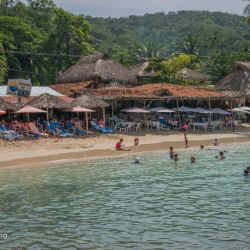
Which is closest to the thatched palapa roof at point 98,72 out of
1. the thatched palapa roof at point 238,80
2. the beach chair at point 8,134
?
the thatched palapa roof at point 238,80

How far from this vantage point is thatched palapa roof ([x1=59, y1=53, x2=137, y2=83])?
1491 inches

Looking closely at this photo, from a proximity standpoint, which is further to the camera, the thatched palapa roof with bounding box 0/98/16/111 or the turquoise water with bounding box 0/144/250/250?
the thatched palapa roof with bounding box 0/98/16/111

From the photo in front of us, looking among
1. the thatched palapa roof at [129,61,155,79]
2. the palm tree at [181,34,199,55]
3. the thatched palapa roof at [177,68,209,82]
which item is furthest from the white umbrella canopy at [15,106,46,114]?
the palm tree at [181,34,199,55]

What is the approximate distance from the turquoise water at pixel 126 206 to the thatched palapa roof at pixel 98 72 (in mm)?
16633

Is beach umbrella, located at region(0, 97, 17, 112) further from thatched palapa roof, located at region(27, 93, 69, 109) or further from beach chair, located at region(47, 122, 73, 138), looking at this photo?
beach chair, located at region(47, 122, 73, 138)

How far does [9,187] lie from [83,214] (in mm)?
4738

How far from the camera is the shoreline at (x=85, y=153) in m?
21.1

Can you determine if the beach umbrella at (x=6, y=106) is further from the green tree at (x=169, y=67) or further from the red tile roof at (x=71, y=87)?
the green tree at (x=169, y=67)

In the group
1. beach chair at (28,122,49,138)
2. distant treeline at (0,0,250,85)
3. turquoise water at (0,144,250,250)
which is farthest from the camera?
distant treeline at (0,0,250,85)

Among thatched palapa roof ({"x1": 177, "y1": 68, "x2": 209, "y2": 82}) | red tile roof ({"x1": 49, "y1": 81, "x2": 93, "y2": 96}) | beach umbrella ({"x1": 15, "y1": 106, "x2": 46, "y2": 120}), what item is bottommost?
beach umbrella ({"x1": 15, "y1": 106, "x2": 46, "y2": 120})

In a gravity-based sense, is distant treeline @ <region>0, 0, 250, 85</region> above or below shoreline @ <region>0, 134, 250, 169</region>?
above

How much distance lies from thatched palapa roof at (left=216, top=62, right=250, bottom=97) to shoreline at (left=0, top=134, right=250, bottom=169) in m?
11.9

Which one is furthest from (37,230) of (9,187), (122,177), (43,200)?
(122,177)

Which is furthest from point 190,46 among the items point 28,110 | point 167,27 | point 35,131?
point 167,27
